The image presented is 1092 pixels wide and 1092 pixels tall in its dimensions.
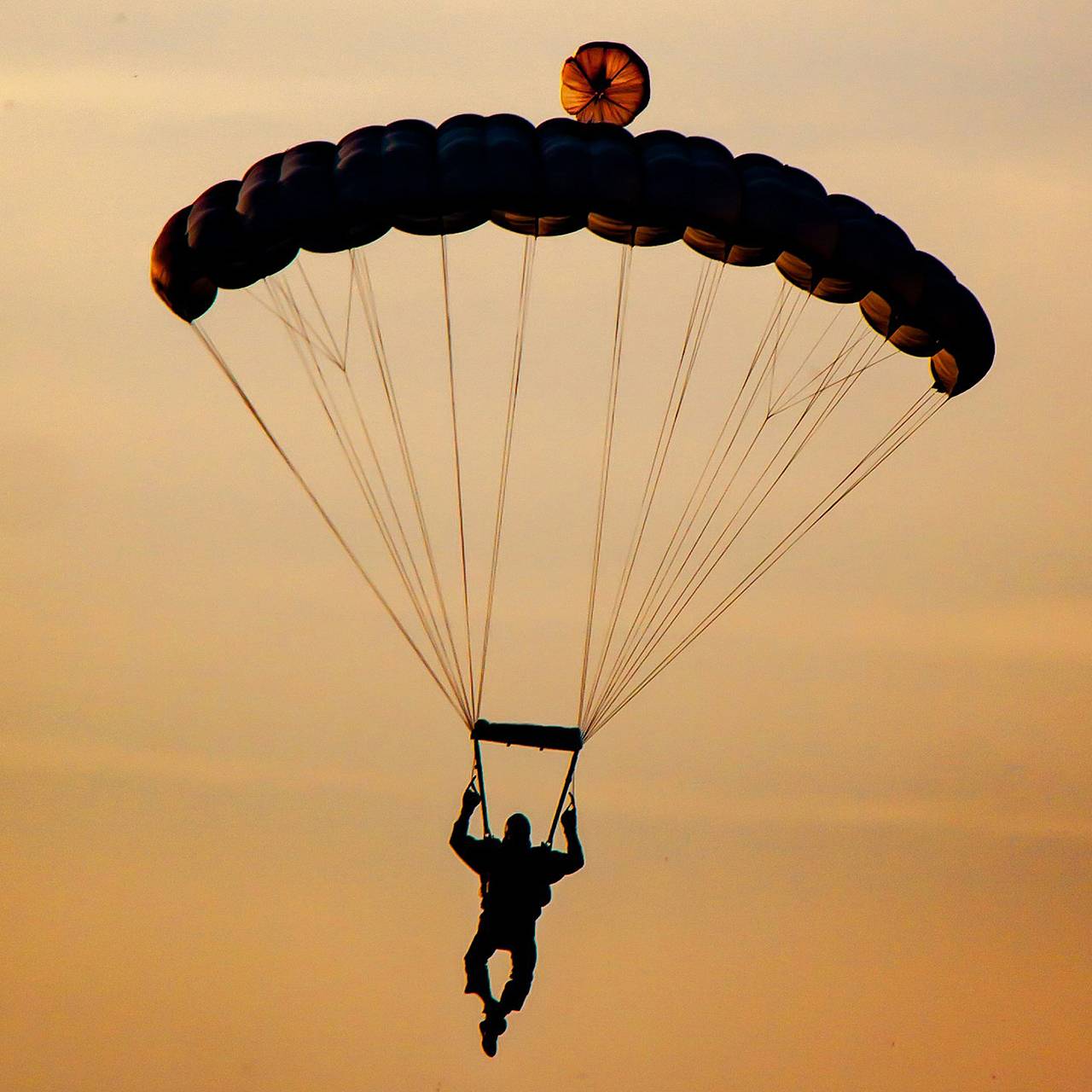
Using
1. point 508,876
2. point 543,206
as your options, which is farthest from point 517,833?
point 543,206

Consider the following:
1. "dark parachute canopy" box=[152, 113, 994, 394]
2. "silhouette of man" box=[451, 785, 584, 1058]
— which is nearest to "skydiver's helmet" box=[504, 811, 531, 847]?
"silhouette of man" box=[451, 785, 584, 1058]

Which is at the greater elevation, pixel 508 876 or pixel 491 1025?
pixel 508 876

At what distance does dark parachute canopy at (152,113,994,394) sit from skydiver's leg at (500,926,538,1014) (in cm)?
747

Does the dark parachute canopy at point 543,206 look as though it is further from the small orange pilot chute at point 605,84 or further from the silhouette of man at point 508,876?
the silhouette of man at point 508,876

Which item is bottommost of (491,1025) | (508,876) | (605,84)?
(491,1025)

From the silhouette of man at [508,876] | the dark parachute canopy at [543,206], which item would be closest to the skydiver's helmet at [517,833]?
the silhouette of man at [508,876]

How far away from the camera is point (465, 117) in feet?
102

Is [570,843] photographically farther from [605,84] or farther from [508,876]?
[605,84]

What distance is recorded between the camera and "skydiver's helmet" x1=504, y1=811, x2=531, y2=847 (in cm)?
3055

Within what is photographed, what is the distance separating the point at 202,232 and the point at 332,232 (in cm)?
144

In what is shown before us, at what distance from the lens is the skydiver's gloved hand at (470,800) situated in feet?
99.6

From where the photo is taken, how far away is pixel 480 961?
3080 cm

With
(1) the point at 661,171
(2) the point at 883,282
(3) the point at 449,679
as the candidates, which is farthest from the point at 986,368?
(3) the point at 449,679

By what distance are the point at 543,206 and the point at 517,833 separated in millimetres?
6477
